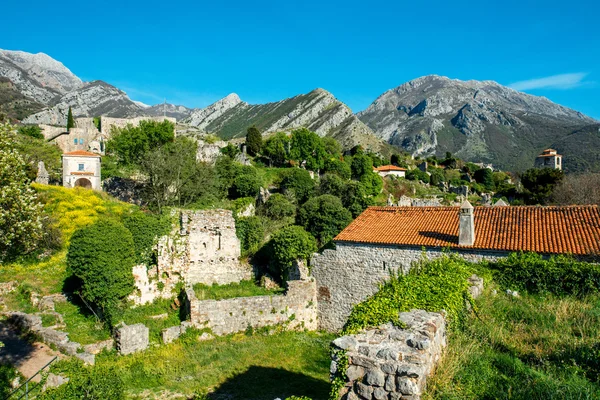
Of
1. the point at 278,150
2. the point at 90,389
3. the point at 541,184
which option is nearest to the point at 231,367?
the point at 90,389

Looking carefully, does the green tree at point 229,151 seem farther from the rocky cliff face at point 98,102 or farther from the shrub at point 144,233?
the rocky cliff face at point 98,102

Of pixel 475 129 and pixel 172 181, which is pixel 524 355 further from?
pixel 475 129

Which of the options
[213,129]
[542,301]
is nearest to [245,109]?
[213,129]

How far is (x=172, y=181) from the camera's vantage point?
85.4 ft

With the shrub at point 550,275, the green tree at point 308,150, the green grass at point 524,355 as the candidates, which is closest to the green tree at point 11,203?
the green grass at point 524,355

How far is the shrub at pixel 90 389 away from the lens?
697 centimetres

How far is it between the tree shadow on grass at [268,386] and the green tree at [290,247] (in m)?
6.60

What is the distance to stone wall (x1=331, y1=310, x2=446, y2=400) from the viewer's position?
15.7 feet

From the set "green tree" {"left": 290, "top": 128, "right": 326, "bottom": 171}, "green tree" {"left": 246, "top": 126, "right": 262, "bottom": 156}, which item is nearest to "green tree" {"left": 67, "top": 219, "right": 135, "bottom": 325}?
"green tree" {"left": 290, "top": 128, "right": 326, "bottom": 171}

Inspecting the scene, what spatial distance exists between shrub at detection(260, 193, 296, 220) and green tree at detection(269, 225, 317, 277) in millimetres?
7925

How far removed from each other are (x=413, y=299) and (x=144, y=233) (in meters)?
13.0

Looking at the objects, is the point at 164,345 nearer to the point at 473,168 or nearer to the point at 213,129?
the point at 473,168

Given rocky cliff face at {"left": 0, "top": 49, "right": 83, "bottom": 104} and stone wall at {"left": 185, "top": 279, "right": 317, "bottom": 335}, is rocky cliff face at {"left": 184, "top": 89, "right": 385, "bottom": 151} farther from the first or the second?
stone wall at {"left": 185, "top": 279, "right": 317, "bottom": 335}

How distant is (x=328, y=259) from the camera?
17703 mm
